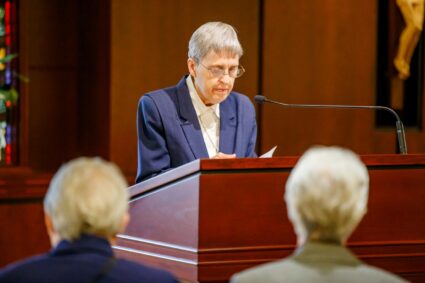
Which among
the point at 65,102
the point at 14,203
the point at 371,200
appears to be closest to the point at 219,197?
the point at 371,200

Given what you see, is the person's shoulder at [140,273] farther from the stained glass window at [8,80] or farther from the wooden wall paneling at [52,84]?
the wooden wall paneling at [52,84]

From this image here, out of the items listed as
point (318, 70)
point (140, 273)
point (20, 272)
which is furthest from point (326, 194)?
point (318, 70)

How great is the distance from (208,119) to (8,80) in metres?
2.69

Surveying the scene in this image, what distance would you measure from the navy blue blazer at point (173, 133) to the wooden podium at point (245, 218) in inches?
16.1

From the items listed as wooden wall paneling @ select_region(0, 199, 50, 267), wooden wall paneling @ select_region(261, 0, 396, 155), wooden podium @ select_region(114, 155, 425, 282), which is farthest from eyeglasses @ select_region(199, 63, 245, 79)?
wooden wall paneling @ select_region(261, 0, 396, 155)

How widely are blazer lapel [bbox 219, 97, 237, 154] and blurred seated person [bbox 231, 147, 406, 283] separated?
2.15m

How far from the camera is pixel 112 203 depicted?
→ 267 centimetres

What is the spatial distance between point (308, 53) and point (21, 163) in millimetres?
2280

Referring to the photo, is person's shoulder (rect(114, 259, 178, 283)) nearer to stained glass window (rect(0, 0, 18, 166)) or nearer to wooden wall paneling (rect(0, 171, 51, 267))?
wooden wall paneling (rect(0, 171, 51, 267))

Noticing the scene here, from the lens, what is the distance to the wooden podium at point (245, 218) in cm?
381

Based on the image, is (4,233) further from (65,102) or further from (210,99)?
(210,99)

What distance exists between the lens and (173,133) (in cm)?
469

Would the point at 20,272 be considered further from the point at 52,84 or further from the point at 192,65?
the point at 52,84

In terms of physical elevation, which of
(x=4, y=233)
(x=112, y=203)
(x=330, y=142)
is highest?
(x=112, y=203)
